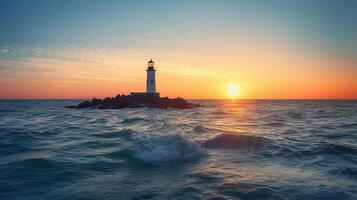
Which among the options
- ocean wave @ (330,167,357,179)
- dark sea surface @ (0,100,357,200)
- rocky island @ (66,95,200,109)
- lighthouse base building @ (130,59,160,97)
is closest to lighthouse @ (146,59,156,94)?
lighthouse base building @ (130,59,160,97)

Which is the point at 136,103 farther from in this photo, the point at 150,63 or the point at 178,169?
the point at 178,169

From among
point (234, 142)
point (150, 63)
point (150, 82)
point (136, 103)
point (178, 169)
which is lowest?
point (178, 169)

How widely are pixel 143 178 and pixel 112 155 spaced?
11.1 feet

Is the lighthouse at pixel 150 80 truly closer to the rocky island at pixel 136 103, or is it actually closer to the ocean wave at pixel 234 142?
the rocky island at pixel 136 103

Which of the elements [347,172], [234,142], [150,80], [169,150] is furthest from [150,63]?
[347,172]

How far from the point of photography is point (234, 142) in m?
13.0

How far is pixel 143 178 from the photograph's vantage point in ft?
25.7

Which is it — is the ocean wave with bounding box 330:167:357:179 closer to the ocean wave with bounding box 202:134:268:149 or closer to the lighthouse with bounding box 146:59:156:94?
the ocean wave with bounding box 202:134:268:149

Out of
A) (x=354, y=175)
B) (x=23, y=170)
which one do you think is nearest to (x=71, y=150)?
(x=23, y=170)

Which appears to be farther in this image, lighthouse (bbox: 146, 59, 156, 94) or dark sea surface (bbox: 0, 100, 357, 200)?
lighthouse (bbox: 146, 59, 156, 94)

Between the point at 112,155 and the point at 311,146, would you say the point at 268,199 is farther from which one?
the point at 311,146

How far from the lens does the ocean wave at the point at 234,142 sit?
40.8 feet

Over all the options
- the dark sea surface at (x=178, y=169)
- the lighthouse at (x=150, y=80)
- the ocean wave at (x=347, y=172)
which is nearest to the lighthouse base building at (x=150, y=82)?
the lighthouse at (x=150, y=80)

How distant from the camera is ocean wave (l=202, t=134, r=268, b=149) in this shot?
12430mm
